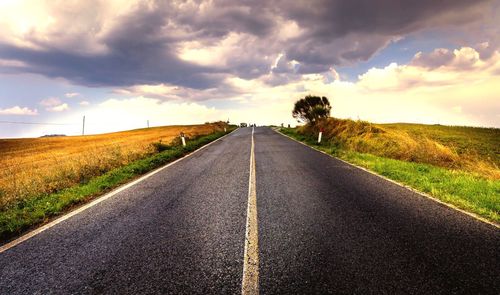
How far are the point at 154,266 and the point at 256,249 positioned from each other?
1254mm

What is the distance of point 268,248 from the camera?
387 cm

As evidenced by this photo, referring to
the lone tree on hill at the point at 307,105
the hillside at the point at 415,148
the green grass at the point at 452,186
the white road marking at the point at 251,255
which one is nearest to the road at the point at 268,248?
the white road marking at the point at 251,255

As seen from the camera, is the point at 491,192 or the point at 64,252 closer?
the point at 64,252

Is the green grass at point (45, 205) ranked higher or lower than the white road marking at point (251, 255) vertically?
lower

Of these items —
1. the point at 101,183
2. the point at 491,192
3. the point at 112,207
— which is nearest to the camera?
the point at 112,207

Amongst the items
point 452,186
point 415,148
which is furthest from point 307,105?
point 452,186

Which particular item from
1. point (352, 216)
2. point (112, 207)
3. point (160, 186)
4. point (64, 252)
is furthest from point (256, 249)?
point (160, 186)

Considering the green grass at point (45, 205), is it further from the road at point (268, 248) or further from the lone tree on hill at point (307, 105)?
the lone tree on hill at point (307, 105)

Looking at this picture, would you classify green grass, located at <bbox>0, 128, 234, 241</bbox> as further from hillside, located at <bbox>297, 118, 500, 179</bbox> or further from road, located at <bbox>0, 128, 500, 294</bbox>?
hillside, located at <bbox>297, 118, 500, 179</bbox>

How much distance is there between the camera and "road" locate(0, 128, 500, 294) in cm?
308

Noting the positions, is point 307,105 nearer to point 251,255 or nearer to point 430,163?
point 430,163

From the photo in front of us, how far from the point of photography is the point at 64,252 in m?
4.05

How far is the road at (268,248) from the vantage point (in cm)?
308

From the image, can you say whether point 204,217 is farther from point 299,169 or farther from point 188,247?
point 299,169
